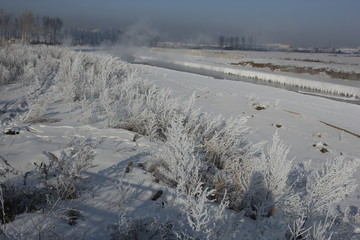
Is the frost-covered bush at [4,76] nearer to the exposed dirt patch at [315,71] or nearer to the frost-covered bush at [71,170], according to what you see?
the frost-covered bush at [71,170]

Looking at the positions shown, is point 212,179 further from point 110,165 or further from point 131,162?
point 110,165

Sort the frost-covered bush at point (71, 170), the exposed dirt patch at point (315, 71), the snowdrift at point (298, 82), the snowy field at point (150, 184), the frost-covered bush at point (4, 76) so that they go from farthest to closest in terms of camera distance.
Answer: the exposed dirt patch at point (315, 71) → the snowdrift at point (298, 82) → the frost-covered bush at point (4, 76) → the frost-covered bush at point (71, 170) → the snowy field at point (150, 184)

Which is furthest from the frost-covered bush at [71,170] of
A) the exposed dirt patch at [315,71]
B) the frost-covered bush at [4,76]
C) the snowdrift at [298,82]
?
the exposed dirt patch at [315,71]

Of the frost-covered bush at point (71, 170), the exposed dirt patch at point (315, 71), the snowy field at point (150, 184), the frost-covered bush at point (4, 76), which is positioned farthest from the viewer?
the exposed dirt patch at point (315, 71)

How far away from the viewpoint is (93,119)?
197 inches

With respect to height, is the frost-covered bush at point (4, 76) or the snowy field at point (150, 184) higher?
the frost-covered bush at point (4, 76)

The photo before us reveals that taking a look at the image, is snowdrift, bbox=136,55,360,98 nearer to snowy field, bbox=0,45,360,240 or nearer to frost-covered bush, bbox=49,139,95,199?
snowy field, bbox=0,45,360,240

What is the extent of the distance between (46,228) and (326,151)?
5.70 meters

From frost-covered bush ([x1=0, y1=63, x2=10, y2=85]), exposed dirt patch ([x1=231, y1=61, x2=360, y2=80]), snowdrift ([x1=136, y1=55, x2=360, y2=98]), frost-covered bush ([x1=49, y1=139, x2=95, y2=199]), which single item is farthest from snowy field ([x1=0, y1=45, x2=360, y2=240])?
exposed dirt patch ([x1=231, y1=61, x2=360, y2=80])

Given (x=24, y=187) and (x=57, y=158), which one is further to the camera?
(x=57, y=158)

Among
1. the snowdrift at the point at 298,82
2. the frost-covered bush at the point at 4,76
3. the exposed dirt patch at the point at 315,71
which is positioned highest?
the frost-covered bush at the point at 4,76

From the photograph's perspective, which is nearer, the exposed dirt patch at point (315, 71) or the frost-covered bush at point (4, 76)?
the frost-covered bush at point (4, 76)

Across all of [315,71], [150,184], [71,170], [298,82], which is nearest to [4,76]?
[71,170]

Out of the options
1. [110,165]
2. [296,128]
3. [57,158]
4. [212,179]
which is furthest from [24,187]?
[296,128]
